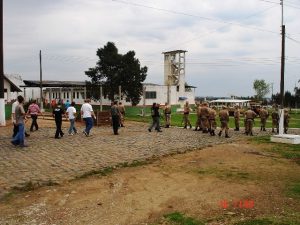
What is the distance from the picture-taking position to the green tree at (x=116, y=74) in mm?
44594

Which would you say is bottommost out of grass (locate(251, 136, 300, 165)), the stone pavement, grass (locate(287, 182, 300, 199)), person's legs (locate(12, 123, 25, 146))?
grass (locate(287, 182, 300, 199))

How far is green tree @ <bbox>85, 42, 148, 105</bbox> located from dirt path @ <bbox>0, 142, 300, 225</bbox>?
110 feet

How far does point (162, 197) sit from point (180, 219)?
147 cm

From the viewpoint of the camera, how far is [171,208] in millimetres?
7566

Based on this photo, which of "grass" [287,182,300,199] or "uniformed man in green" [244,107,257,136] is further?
"uniformed man in green" [244,107,257,136]

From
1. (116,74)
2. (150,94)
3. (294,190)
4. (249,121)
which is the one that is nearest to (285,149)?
(249,121)

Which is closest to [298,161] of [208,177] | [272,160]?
[272,160]

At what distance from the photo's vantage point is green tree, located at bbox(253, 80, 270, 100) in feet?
313

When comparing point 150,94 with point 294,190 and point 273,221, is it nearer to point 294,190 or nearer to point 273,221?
point 294,190

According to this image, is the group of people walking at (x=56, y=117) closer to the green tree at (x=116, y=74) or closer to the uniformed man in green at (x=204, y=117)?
the uniformed man in green at (x=204, y=117)
